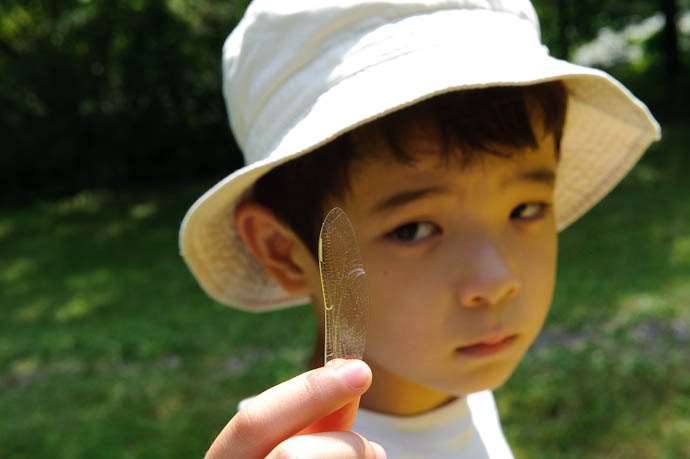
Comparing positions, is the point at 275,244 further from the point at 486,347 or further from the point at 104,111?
the point at 104,111

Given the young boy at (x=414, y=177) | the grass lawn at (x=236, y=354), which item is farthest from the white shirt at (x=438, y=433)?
the grass lawn at (x=236, y=354)

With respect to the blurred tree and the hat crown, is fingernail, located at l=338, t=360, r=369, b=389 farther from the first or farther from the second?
the blurred tree

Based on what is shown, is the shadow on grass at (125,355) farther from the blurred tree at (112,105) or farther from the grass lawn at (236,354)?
the blurred tree at (112,105)

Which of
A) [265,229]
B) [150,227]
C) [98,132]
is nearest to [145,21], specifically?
[98,132]

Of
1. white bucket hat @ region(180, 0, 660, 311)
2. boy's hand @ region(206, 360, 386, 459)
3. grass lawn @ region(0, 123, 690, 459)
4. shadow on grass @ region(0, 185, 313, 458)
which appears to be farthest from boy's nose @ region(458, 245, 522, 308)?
shadow on grass @ region(0, 185, 313, 458)

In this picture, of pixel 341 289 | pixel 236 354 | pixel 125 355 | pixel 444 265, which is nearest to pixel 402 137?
pixel 444 265

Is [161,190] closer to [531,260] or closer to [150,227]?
[150,227]

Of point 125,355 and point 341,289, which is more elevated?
point 341,289
